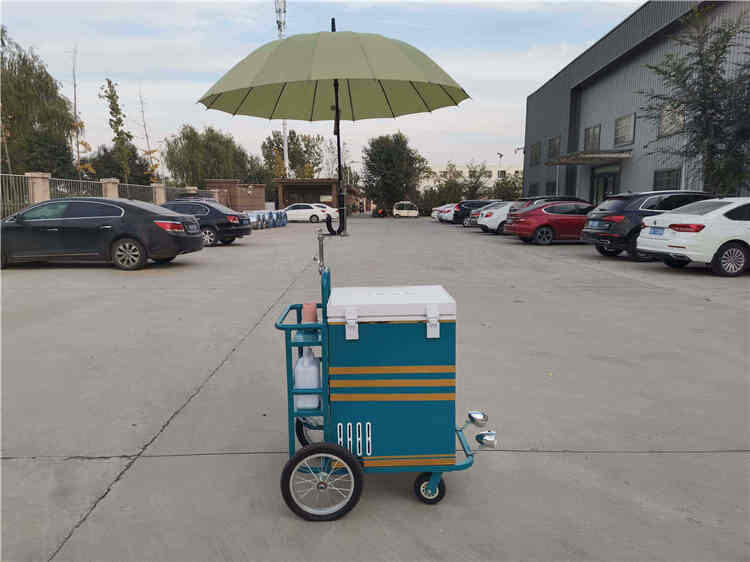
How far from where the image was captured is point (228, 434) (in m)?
3.51

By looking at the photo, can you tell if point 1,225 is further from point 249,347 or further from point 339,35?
point 339,35

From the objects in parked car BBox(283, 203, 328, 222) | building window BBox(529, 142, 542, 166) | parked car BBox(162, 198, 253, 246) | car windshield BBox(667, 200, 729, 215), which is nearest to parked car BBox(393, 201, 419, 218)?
building window BBox(529, 142, 542, 166)

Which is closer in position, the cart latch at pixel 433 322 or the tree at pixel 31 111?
the cart latch at pixel 433 322

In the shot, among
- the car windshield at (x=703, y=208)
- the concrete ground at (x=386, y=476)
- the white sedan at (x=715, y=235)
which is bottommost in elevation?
the concrete ground at (x=386, y=476)

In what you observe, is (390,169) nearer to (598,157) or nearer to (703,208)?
(598,157)

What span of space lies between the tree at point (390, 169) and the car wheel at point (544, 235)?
38.6 m

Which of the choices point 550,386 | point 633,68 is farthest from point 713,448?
point 633,68

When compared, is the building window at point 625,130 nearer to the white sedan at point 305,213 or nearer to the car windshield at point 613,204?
the car windshield at point 613,204

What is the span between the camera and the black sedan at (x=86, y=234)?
1087 cm

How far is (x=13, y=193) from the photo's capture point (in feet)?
53.8

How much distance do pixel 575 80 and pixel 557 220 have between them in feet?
59.8

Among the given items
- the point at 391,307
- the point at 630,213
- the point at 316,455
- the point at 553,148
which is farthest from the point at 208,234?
the point at 553,148

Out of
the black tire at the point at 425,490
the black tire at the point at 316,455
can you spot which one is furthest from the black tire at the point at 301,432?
the black tire at the point at 425,490

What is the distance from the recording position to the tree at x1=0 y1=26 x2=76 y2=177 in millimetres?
31016
